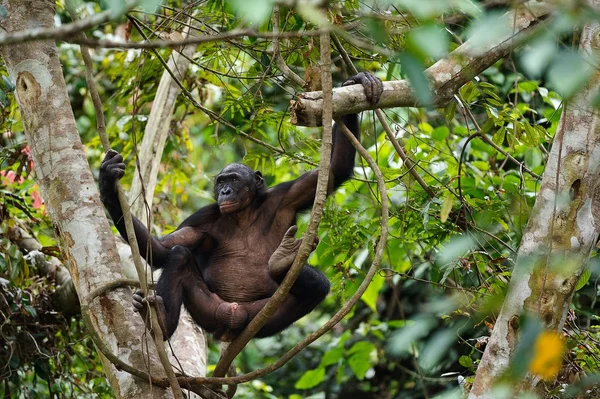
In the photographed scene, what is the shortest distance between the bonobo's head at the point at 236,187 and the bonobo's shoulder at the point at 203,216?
0.10 metres

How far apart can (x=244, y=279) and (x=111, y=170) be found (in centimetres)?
137

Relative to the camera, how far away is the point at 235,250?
5.48 metres

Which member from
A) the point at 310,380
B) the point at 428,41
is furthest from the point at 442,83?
the point at 310,380

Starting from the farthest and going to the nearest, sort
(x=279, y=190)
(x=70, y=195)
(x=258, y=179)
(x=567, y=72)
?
(x=258, y=179) < (x=279, y=190) < (x=70, y=195) < (x=567, y=72)

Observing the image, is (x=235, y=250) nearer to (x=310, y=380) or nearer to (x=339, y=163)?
(x=339, y=163)

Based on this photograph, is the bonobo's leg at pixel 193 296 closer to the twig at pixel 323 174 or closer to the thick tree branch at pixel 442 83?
the twig at pixel 323 174

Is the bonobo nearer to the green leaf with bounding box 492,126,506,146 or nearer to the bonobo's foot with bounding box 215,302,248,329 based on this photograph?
the bonobo's foot with bounding box 215,302,248,329

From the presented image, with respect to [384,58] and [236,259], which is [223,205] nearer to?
[236,259]

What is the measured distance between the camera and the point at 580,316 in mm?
6621

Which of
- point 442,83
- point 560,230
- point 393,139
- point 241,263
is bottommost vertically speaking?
point 241,263

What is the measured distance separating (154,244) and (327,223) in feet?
4.19

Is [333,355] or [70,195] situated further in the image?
[333,355]

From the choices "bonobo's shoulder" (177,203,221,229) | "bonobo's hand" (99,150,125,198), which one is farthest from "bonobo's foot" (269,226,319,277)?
"bonobo's shoulder" (177,203,221,229)

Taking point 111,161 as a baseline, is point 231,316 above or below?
below
